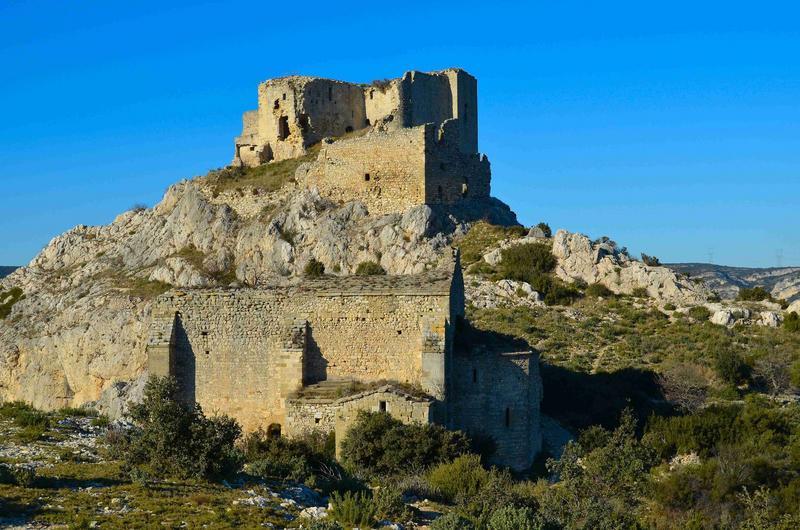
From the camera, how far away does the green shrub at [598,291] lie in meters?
40.9

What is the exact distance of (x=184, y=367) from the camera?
26.9 m

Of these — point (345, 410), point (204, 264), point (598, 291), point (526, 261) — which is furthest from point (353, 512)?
point (204, 264)

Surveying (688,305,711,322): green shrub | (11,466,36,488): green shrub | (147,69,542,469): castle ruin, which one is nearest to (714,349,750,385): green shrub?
(688,305,711,322): green shrub

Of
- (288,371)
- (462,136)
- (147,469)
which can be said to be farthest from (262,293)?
(462,136)

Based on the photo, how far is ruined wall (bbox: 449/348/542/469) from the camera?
25484 mm

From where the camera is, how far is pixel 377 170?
44062 millimetres

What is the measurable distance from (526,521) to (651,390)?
64.2 feet

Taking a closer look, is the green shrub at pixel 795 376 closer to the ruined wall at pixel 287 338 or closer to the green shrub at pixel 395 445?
the ruined wall at pixel 287 338

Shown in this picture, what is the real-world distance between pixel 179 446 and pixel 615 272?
2718 centimetres

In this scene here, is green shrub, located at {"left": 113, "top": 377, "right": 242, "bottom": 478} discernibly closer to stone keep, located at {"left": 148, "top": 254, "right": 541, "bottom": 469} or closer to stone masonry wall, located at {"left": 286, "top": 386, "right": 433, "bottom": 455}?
stone masonry wall, located at {"left": 286, "top": 386, "right": 433, "bottom": 455}

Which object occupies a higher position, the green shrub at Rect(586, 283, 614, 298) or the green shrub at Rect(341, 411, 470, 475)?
the green shrub at Rect(586, 283, 614, 298)

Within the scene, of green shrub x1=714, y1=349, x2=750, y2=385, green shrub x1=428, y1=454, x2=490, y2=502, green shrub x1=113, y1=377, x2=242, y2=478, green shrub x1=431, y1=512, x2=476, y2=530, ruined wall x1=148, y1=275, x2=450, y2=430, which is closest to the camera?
green shrub x1=431, y1=512, x2=476, y2=530

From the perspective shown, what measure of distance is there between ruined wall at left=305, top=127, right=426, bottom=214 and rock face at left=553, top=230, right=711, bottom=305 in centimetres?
618

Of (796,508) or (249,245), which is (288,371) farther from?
(249,245)
